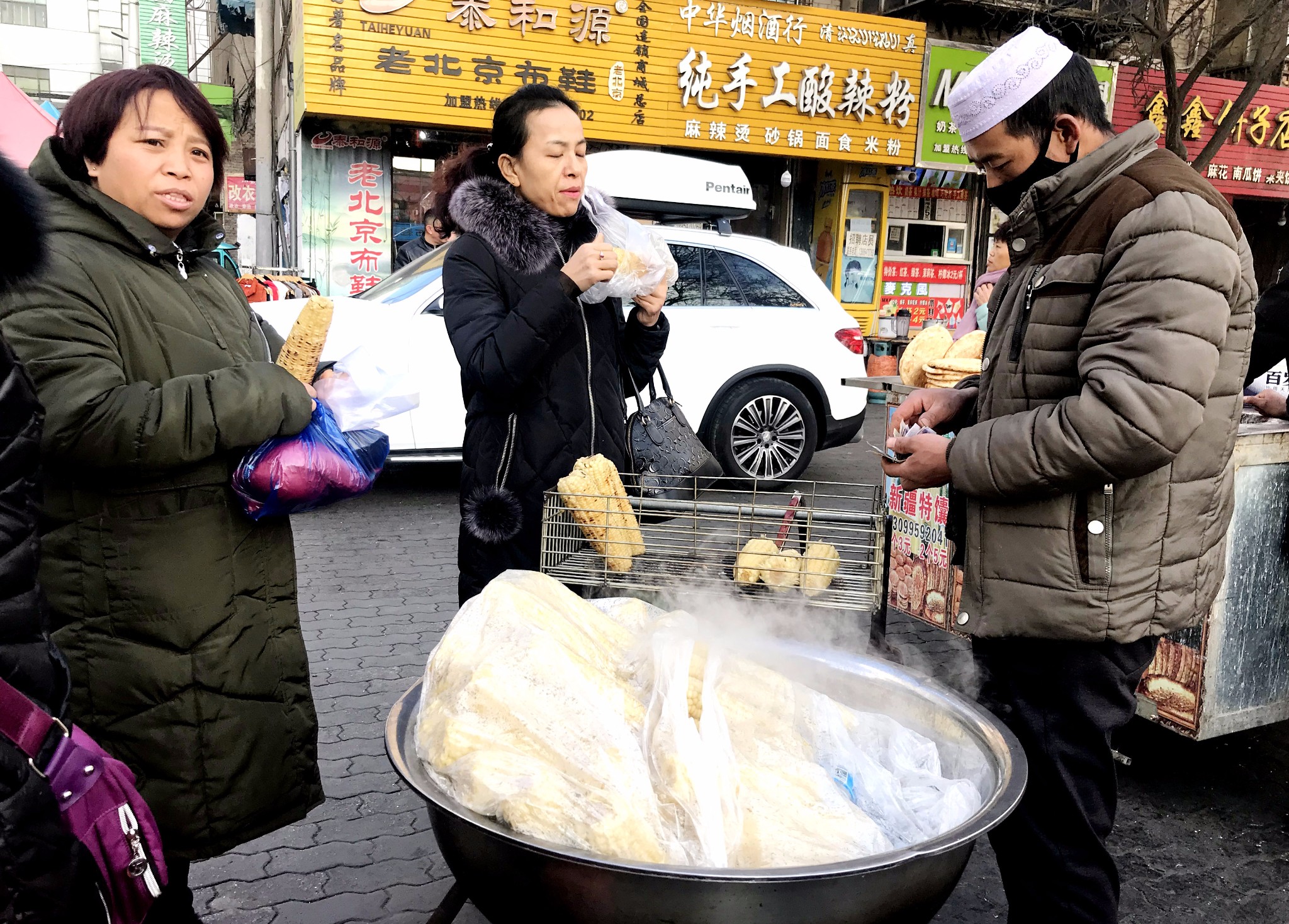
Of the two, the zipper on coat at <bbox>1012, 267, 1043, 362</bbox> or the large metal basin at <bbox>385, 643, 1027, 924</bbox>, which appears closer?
the large metal basin at <bbox>385, 643, 1027, 924</bbox>

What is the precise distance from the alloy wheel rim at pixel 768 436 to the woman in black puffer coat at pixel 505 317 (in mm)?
5235

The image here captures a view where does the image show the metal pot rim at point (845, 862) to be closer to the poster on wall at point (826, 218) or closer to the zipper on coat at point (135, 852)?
the zipper on coat at point (135, 852)

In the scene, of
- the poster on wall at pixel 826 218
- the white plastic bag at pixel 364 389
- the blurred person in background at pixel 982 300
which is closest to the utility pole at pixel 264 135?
the poster on wall at pixel 826 218

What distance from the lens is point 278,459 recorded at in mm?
1900

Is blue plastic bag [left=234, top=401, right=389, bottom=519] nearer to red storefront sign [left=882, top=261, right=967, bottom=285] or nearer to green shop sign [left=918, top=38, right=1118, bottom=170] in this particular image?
green shop sign [left=918, top=38, right=1118, bottom=170]

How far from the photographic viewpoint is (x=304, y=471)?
1.91 m

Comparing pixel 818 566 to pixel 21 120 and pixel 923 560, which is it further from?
pixel 21 120

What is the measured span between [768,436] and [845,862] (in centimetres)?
669

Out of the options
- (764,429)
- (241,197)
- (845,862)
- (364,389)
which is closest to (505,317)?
(364,389)

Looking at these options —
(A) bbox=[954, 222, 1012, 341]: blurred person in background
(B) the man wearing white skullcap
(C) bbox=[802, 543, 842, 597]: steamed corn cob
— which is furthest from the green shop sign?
(C) bbox=[802, 543, 842, 597]: steamed corn cob

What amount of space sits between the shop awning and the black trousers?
4.45 m

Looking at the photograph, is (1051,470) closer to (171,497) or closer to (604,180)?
(171,497)

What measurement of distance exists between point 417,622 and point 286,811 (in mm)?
2806

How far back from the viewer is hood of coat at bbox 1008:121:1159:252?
1.86 metres
